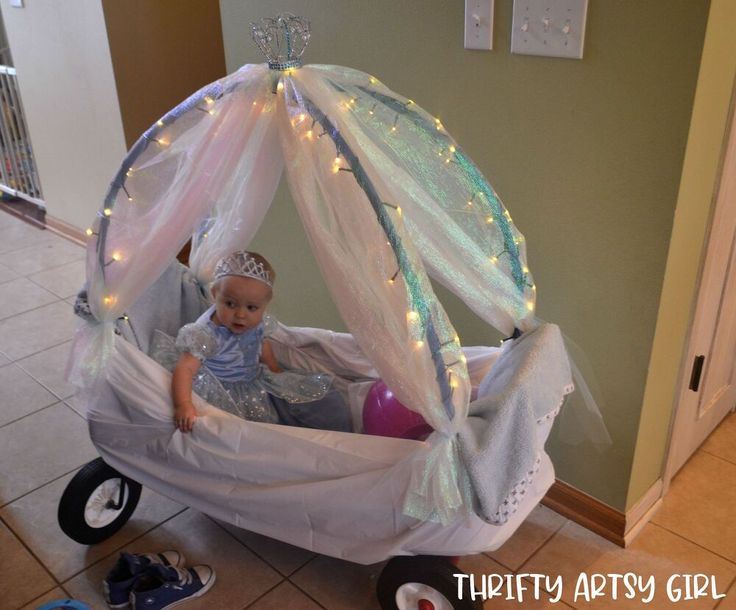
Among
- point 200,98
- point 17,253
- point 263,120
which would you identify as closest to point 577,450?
point 263,120

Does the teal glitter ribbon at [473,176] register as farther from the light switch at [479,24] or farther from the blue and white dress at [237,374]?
the blue and white dress at [237,374]

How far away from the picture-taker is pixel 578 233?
1.54 metres

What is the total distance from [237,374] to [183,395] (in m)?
0.25

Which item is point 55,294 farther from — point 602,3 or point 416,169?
point 602,3

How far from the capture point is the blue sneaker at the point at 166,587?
1506 millimetres

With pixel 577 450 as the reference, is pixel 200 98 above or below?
above

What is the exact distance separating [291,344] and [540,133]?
0.81 m

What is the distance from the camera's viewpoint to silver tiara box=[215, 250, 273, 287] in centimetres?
163

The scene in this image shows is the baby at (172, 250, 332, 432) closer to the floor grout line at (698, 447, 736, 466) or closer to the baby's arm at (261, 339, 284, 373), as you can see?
the baby's arm at (261, 339, 284, 373)

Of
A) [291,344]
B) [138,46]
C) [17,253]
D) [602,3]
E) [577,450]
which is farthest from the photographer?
[17,253]

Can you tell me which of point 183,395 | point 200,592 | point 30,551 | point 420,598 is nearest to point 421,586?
point 420,598

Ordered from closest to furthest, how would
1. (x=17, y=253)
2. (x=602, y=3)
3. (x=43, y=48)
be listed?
(x=602, y=3)
(x=43, y=48)
(x=17, y=253)

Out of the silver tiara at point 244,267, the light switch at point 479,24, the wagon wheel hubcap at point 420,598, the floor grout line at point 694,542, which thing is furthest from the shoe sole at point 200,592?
the light switch at point 479,24

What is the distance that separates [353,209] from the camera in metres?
1.21
